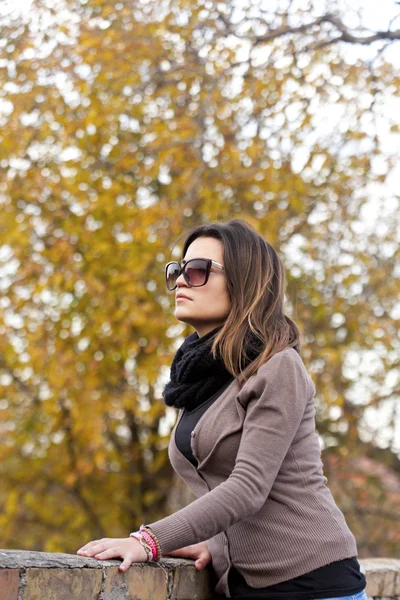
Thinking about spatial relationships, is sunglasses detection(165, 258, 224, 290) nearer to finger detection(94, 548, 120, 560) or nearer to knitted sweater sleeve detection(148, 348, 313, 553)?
knitted sweater sleeve detection(148, 348, 313, 553)

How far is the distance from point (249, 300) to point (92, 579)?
36.6 inches

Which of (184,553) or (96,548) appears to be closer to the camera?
(96,548)

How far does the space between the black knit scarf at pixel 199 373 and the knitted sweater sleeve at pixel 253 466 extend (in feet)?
0.61

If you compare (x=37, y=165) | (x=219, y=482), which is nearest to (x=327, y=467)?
(x=37, y=165)

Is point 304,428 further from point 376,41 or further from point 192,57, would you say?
point 192,57

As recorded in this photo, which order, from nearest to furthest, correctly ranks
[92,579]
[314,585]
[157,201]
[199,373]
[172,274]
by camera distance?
[92,579] < [314,585] < [199,373] < [172,274] < [157,201]

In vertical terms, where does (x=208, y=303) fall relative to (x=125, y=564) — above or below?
above

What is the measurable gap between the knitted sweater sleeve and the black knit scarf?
19cm

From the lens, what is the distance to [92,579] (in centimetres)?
215

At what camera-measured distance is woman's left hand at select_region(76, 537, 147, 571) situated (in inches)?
85.7

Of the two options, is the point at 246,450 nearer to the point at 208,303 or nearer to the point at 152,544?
the point at 152,544

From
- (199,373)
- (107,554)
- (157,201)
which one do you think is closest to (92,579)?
(107,554)

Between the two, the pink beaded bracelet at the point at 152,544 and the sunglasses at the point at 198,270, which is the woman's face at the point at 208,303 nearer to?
the sunglasses at the point at 198,270

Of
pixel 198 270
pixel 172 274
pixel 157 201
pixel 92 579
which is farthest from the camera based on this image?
pixel 157 201
